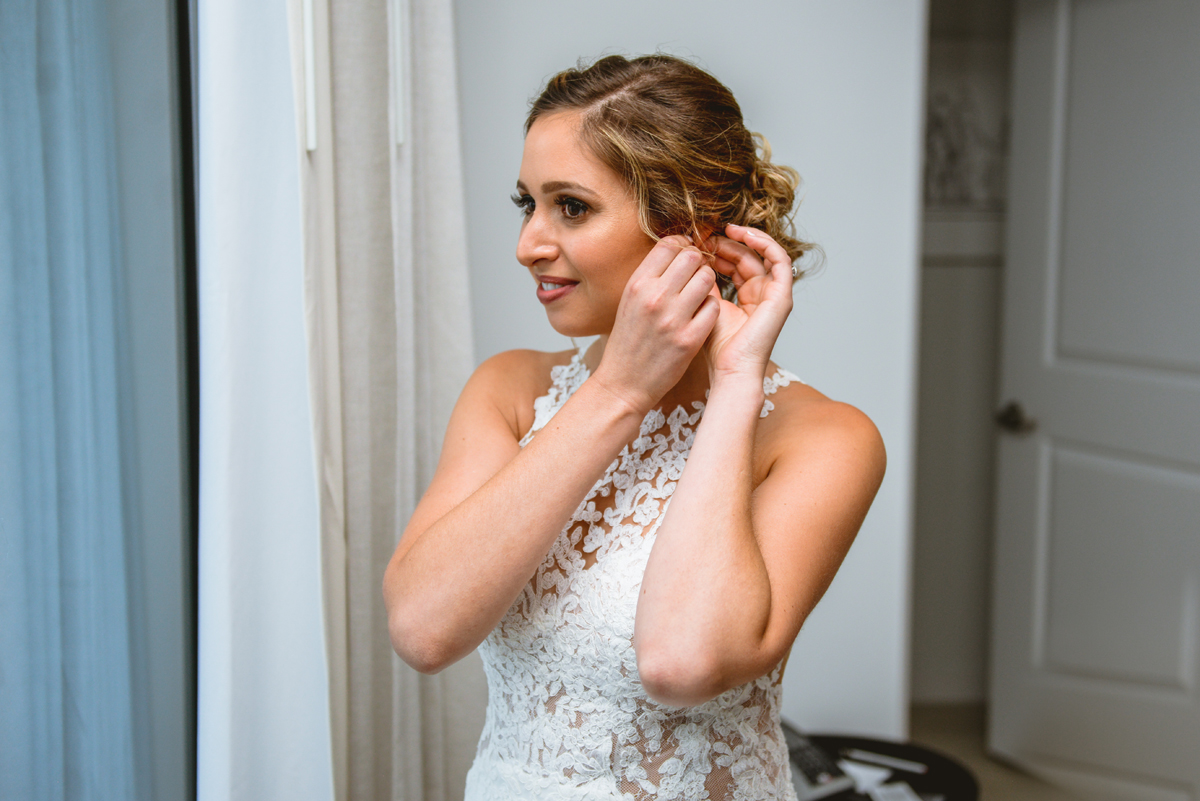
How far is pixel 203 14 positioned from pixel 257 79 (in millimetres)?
92

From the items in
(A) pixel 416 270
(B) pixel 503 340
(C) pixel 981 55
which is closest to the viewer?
(A) pixel 416 270

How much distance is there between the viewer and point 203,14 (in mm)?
1142

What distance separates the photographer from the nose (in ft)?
3.60

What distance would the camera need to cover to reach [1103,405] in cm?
266

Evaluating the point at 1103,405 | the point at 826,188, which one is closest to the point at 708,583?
the point at 826,188

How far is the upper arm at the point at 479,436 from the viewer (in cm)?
113

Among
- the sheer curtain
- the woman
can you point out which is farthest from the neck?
the sheer curtain

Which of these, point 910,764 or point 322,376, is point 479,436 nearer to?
point 322,376

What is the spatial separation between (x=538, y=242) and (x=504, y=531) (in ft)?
1.12

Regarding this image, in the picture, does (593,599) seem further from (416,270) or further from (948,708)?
(948,708)

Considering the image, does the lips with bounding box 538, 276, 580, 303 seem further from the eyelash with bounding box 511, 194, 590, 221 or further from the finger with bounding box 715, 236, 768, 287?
the finger with bounding box 715, 236, 768, 287

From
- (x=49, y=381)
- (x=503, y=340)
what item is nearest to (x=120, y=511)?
(x=49, y=381)

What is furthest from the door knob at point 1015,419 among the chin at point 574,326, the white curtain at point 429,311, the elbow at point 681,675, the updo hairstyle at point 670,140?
the elbow at point 681,675

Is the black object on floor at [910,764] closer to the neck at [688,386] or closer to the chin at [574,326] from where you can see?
the neck at [688,386]
